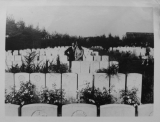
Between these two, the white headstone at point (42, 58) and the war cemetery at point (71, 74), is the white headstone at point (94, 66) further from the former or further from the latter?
the white headstone at point (42, 58)

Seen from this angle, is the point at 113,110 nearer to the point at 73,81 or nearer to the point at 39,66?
the point at 73,81

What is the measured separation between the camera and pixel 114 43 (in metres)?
0.48

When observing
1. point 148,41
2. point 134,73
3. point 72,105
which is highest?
point 148,41

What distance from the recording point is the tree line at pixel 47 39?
1.58ft

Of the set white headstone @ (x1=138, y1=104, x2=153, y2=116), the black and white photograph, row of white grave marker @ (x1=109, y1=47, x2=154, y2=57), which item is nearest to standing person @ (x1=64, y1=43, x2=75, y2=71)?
the black and white photograph

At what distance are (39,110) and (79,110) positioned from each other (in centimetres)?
12

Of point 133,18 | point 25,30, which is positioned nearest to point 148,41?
point 133,18

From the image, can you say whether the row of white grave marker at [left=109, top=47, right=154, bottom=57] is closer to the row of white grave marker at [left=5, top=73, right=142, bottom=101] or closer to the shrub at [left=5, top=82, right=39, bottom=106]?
the row of white grave marker at [left=5, top=73, right=142, bottom=101]

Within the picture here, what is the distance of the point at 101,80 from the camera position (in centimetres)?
49

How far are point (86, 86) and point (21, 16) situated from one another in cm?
30

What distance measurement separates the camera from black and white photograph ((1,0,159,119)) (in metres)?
0.48

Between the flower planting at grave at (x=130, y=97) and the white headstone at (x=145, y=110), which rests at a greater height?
the flower planting at grave at (x=130, y=97)

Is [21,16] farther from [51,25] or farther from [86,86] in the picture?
[86,86]

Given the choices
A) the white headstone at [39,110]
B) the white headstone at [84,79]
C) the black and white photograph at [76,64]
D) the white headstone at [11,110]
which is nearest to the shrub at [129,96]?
the black and white photograph at [76,64]
